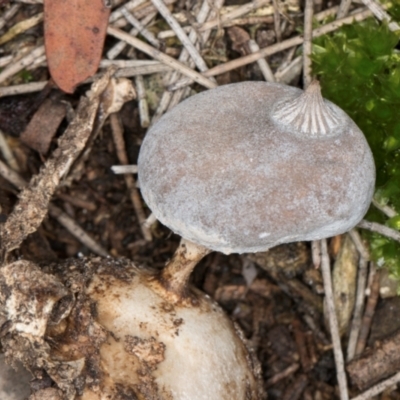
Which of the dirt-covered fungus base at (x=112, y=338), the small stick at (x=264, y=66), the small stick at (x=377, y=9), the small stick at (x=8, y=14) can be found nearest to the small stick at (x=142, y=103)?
the small stick at (x=264, y=66)

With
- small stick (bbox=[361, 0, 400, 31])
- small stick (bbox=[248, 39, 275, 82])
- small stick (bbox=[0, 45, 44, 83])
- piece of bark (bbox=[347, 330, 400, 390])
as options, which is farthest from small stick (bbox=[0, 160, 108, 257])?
small stick (bbox=[361, 0, 400, 31])

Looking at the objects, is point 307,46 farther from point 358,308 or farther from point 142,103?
point 358,308

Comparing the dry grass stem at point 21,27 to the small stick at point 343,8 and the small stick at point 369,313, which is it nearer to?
the small stick at point 343,8

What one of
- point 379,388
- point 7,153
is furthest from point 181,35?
point 379,388

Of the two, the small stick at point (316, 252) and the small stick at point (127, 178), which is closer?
the small stick at point (316, 252)

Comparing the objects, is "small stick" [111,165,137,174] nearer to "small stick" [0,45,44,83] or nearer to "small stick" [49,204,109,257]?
"small stick" [49,204,109,257]

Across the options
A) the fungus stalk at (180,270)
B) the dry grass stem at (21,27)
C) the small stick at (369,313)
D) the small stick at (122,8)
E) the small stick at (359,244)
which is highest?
the dry grass stem at (21,27)
